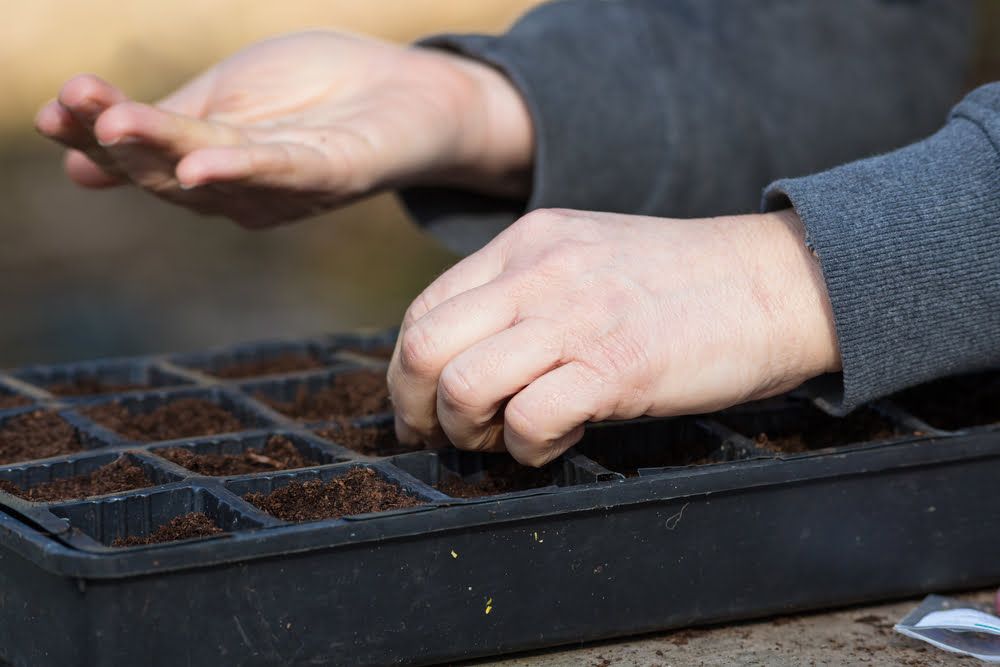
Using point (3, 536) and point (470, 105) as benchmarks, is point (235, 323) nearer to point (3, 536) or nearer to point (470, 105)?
point (470, 105)

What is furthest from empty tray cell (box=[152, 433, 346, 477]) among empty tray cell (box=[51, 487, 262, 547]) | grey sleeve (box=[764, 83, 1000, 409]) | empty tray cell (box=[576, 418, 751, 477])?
grey sleeve (box=[764, 83, 1000, 409])

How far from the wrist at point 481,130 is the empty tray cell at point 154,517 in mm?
683

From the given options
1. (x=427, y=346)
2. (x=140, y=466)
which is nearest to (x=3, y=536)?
(x=140, y=466)

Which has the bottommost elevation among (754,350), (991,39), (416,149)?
(754,350)

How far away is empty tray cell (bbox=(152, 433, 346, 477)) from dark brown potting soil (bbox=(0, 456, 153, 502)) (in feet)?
0.13

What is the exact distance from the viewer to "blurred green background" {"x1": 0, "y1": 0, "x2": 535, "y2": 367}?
387 centimetres

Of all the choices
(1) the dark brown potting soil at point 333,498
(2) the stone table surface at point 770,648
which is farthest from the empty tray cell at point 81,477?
(2) the stone table surface at point 770,648

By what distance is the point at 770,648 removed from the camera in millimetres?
1055

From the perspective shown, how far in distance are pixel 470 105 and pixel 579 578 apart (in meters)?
0.83

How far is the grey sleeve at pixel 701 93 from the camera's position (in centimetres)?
175

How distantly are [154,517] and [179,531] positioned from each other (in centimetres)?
7

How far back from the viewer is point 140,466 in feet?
3.78

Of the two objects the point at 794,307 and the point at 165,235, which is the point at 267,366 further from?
the point at 165,235

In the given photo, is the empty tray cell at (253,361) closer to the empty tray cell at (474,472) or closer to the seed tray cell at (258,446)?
the seed tray cell at (258,446)
